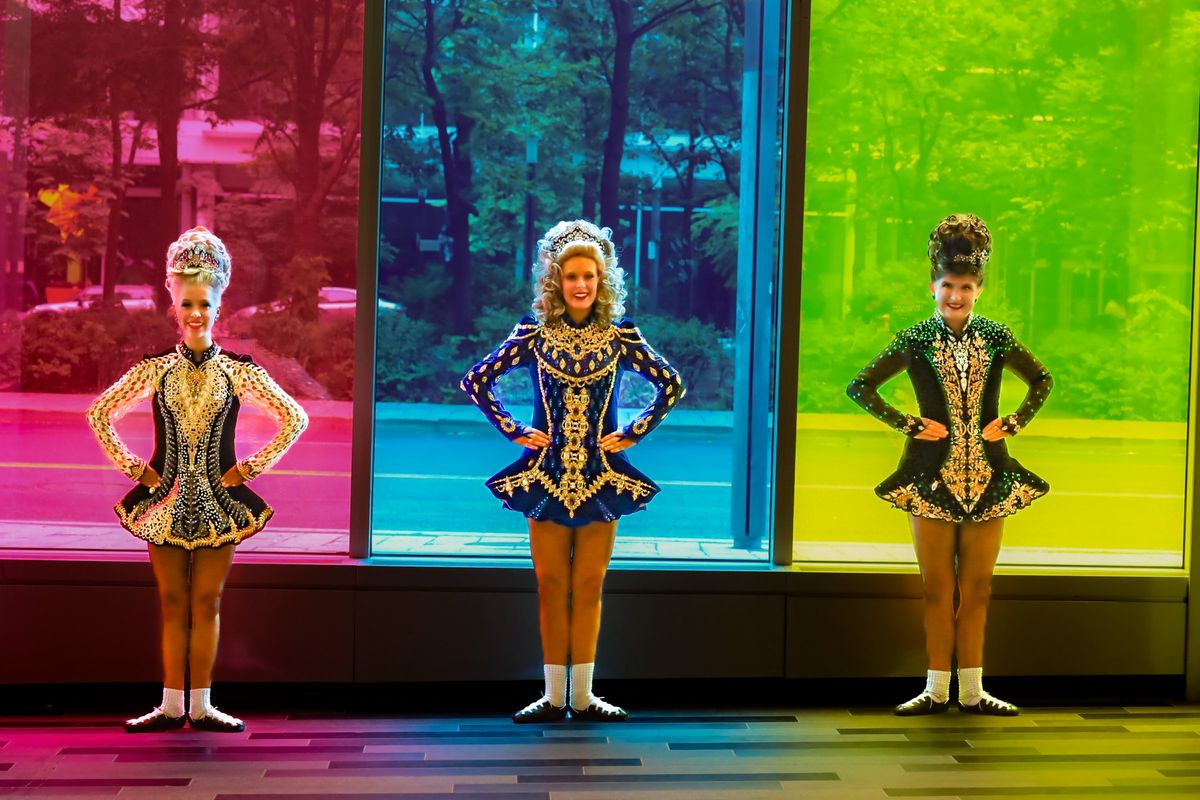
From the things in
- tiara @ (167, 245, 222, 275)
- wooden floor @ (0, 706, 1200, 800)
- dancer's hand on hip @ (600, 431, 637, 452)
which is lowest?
wooden floor @ (0, 706, 1200, 800)

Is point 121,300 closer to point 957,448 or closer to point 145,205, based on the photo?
point 145,205

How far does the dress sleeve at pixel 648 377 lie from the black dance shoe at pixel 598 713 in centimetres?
86

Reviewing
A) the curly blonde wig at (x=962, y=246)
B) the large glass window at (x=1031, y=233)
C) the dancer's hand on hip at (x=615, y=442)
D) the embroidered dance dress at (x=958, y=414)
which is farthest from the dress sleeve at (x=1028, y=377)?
the dancer's hand on hip at (x=615, y=442)

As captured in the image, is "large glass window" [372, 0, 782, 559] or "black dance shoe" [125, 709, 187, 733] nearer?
"black dance shoe" [125, 709, 187, 733]

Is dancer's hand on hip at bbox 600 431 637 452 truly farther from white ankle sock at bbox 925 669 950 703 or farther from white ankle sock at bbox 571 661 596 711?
white ankle sock at bbox 925 669 950 703

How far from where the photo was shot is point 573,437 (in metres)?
4.21

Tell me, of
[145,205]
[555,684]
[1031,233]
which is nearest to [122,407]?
[145,205]

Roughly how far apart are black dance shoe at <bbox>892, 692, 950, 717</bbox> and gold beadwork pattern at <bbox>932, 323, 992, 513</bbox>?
27.0 inches

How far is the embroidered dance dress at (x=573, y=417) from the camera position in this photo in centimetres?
418

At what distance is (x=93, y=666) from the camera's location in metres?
4.38

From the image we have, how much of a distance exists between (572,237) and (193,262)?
1158 mm

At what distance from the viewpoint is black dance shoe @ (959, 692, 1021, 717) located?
14.4ft

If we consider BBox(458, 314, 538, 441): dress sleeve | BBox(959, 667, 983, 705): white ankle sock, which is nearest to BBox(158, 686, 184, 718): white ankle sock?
BBox(458, 314, 538, 441): dress sleeve

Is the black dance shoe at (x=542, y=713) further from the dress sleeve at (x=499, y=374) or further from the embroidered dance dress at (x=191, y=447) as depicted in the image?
the embroidered dance dress at (x=191, y=447)
